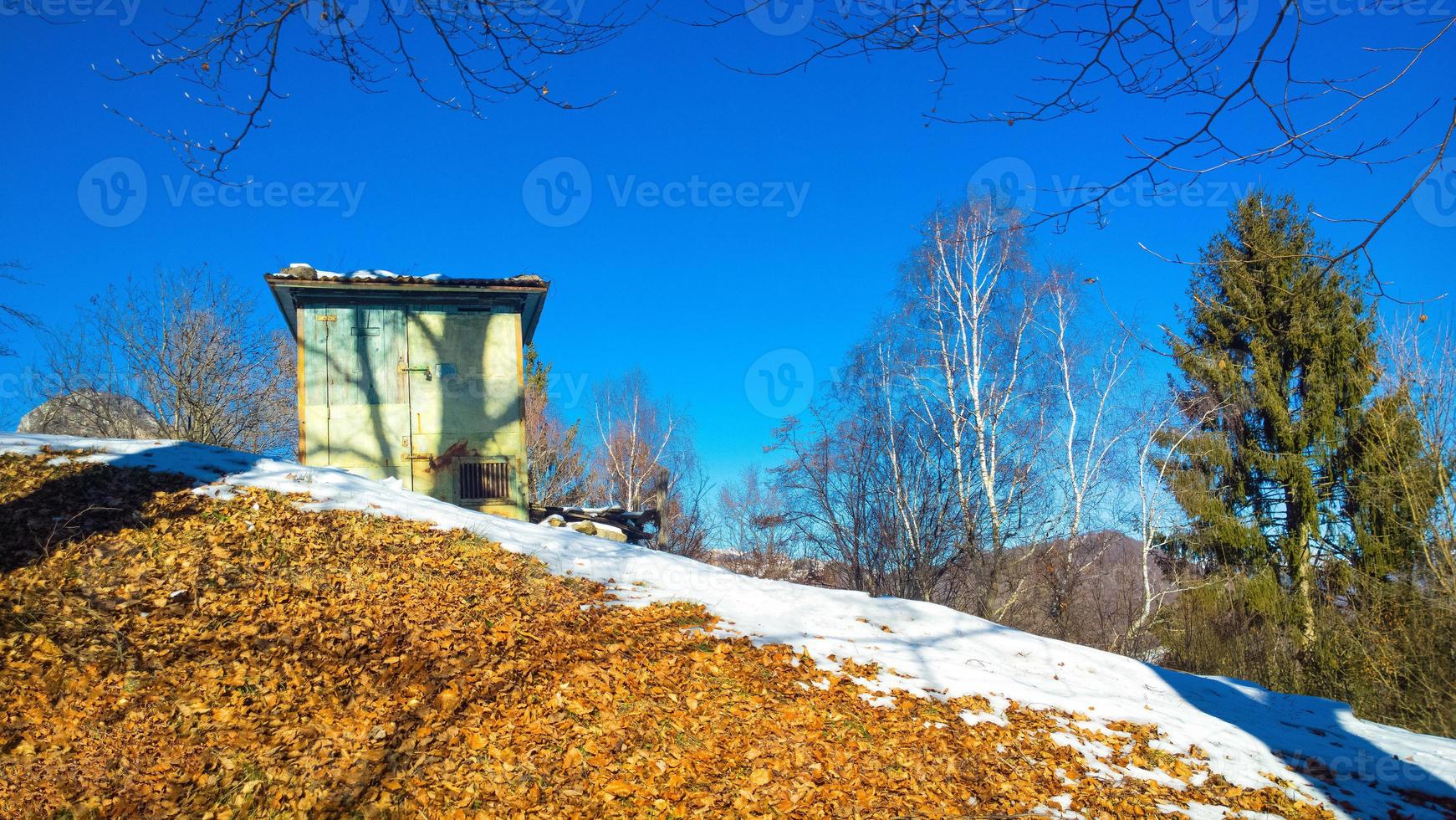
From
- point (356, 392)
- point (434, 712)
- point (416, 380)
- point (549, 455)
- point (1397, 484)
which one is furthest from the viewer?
point (549, 455)

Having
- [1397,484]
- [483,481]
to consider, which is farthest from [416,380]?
[1397,484]

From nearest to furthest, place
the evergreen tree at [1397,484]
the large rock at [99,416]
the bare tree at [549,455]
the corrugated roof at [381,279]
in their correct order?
the evergreen tree at [1397,484], the corrugated roof at [381,279], the large rock at [99,416], the bare tree at [549,455]

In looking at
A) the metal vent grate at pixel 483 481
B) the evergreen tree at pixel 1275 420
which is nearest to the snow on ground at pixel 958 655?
the metal vent grate at pixel 483 481

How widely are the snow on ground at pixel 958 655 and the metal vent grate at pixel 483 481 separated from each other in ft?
7.99

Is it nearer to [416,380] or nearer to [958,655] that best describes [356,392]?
[416,380]

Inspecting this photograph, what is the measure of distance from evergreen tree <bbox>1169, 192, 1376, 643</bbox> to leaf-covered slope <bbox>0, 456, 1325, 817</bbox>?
10542mm

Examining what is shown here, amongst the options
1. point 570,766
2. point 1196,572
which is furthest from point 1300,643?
point 570,766

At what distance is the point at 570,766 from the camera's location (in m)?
3.84

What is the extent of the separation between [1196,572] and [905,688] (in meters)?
11.1

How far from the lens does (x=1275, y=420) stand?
13.7 metres

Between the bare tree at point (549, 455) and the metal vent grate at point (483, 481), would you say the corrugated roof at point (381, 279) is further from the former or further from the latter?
the bare tree at point (549, 455)

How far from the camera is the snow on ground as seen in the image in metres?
5.07

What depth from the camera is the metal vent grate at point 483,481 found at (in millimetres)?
11328

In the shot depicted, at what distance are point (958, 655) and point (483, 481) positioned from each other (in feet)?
25.7
